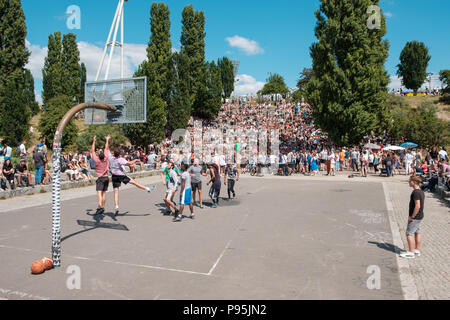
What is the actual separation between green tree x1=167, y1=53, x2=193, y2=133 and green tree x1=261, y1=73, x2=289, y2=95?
2334 inches

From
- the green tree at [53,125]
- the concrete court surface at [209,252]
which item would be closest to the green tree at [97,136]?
the green tree at [53,125]

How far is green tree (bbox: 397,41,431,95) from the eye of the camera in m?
67.9

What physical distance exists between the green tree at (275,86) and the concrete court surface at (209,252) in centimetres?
9364

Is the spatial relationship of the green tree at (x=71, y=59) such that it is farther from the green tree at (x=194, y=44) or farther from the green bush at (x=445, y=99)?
the green bush at (x=445, y=99)

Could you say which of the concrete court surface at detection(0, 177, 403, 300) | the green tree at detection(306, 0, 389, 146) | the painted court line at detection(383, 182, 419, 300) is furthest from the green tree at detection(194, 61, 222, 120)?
the painted court line at detection(383, 182, 419, 300)

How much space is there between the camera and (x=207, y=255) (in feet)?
21.3

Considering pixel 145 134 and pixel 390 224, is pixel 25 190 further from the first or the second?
pixel 145 134

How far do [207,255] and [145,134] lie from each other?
27.8 m

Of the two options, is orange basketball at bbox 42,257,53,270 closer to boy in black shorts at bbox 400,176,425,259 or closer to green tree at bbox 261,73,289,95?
boy in black shorts at bbox 400,176,425,259

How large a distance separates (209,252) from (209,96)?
164ft

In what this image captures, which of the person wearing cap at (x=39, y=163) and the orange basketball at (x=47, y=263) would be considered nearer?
the orange basketball at (x=47, y=263)

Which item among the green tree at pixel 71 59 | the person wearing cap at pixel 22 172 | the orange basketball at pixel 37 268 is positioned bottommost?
the orange basketball at pixel 37 268

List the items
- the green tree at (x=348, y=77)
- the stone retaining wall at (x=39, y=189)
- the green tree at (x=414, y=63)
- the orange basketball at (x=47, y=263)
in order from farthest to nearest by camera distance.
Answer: the green tree at (x=414, y=63) < the green tree at (x=348, y=77) < the stone retaining wall at (x=39, y=189) < the orange basketball at (x=47, y=263)

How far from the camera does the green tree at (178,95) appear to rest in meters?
Answer: 43.9
